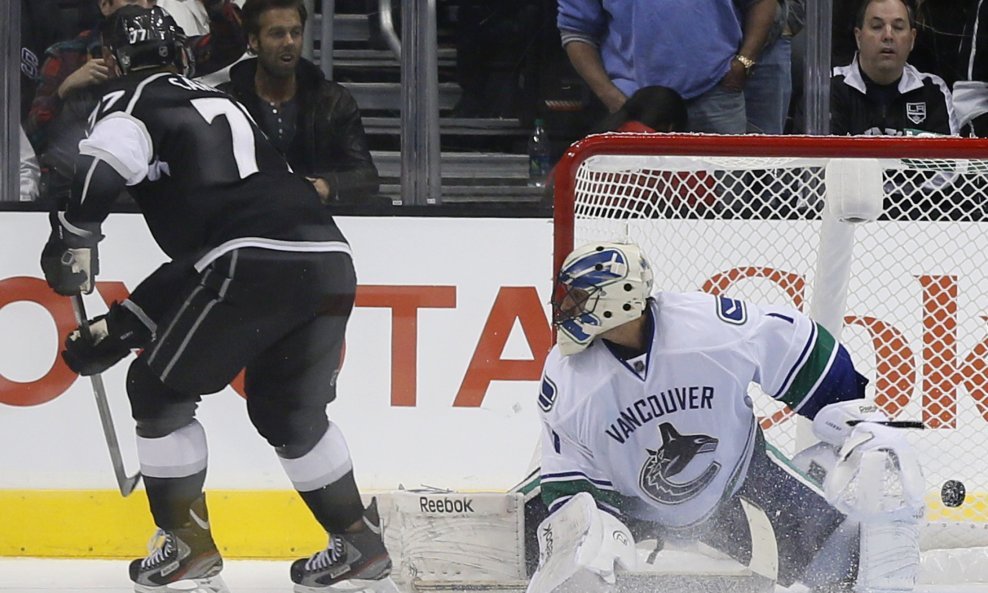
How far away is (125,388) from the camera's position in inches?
136

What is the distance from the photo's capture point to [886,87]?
354 centimetres

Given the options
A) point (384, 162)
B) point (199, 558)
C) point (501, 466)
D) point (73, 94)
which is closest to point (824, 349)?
point (501, 466)

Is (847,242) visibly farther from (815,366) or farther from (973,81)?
(973,81)

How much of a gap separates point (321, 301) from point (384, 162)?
38 cm

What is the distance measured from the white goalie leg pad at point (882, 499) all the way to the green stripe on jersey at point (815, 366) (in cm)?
14

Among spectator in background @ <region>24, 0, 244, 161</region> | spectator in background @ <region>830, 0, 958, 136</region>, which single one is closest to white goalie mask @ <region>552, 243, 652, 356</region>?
spectator in background @ <region>830, 0, 958, 136</region>

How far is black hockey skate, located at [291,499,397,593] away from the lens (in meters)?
3.39

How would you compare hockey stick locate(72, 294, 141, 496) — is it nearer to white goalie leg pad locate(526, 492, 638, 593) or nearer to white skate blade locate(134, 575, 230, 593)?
white skate blade locate(134, 575, 230, 593)

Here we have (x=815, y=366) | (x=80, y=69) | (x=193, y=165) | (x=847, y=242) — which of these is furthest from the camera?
(x=80, y=69)

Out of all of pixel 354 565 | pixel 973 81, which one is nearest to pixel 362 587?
pixel 354 565

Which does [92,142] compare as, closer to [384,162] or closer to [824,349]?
[384,162]

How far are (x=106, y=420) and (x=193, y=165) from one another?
2.20 ft

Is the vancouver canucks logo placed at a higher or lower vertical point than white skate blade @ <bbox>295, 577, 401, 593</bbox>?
higher

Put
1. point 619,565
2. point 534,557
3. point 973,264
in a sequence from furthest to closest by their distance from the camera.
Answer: point 973,264
point 534,557
point 619,565
